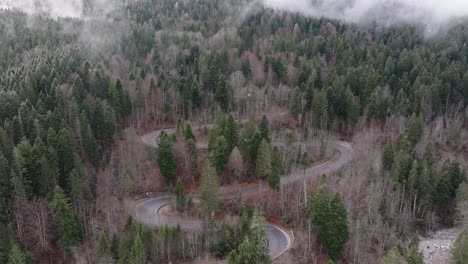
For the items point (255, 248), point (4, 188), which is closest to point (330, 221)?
point (255, 248)

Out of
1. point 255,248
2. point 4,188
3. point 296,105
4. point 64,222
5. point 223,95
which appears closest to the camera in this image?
point 255,248

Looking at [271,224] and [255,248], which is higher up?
[255,248]

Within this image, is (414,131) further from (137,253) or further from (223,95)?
(137,253)

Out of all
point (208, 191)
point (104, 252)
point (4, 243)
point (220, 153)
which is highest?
point (220, 153)

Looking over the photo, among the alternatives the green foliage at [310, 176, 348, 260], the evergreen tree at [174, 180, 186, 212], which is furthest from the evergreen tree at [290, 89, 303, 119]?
the green foliage at [310, 176, 348, 260]

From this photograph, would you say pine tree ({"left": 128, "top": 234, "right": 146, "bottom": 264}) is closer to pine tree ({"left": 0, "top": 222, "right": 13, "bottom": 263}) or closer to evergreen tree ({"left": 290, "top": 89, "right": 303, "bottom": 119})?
pine tree ({"left": 0, "top": 222, "right": 13, "bottom": 263})

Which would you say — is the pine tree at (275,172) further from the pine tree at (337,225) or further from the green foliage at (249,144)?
the pine tree at (337,225)
